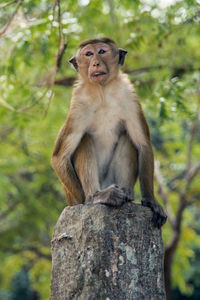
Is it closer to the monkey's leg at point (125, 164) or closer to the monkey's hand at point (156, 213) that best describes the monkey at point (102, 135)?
the monkey's leg at point (125, 164)

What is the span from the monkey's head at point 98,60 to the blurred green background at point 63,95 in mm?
701

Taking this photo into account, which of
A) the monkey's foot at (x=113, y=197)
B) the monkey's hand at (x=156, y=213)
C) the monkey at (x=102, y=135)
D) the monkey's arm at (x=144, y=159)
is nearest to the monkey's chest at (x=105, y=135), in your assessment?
the monkey at (x=102, y=135)

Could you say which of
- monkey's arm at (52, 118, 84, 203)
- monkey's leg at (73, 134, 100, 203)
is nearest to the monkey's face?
monkey's arm at (52, 118, 84, 203)

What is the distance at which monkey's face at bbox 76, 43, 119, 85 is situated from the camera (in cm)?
460

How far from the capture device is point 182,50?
28.3 ft

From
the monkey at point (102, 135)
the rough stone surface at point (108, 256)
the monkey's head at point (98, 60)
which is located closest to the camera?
the rough stone surface at point (108, 256)

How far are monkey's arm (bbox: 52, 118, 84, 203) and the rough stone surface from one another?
0.79 m

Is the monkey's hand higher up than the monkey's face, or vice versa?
the monkey's face

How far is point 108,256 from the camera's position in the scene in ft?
11.3

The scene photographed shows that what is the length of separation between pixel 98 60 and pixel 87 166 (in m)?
1.05

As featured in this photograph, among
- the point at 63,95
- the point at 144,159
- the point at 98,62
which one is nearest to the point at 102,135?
the point at 144,159

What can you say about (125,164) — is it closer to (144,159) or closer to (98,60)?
(144,159)

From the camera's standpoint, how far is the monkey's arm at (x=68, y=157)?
4.52 metres

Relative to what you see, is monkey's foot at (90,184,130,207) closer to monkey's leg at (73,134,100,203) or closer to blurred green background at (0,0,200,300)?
monkey's leg at (73,134,100,203)
